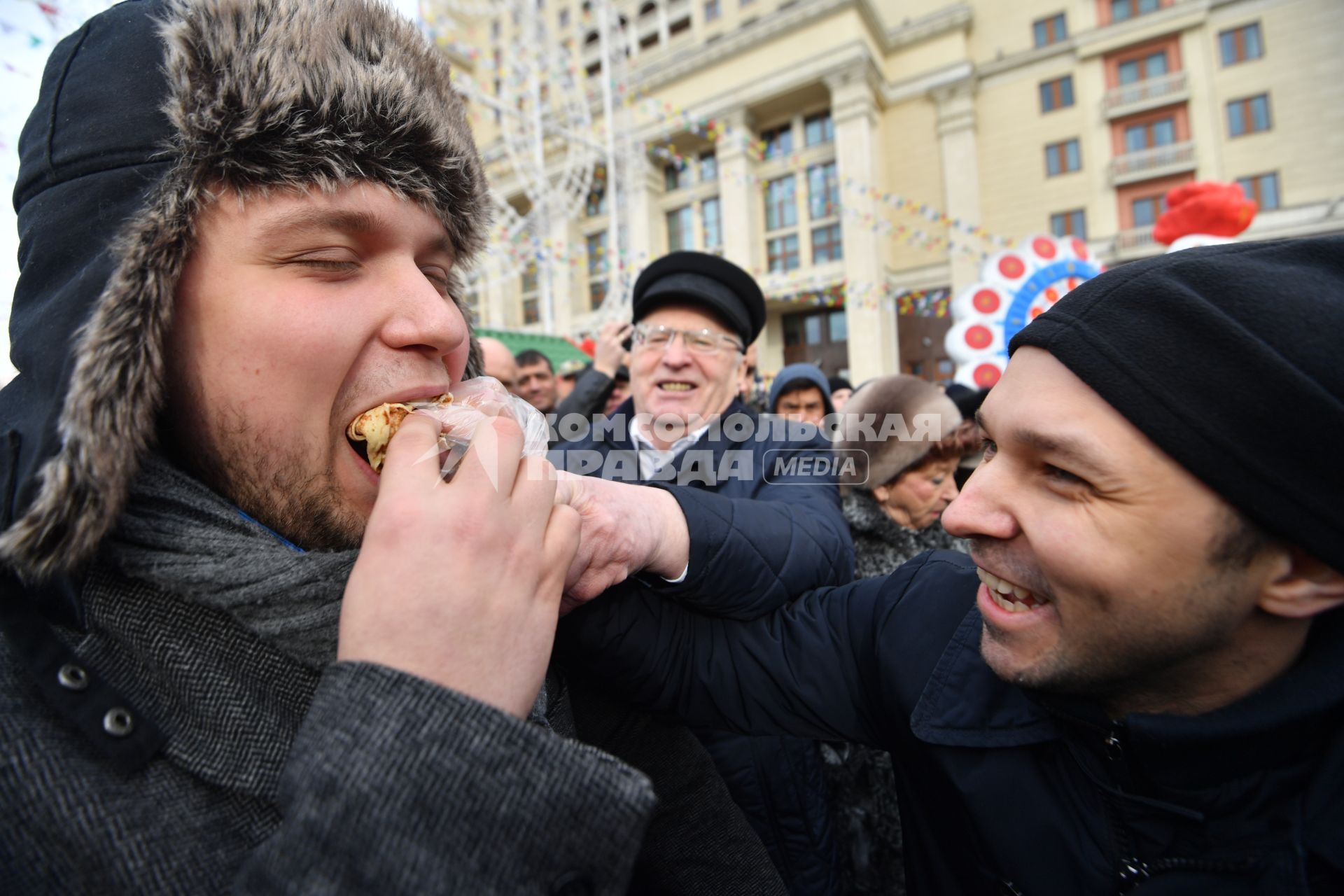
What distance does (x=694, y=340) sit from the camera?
2.88 m

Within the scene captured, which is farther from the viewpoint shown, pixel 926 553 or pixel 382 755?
pixel 926 553

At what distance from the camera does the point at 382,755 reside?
0.65m

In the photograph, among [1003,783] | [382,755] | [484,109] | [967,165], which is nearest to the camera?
[382,755]

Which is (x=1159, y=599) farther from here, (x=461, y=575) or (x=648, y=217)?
(x=648, y=217)

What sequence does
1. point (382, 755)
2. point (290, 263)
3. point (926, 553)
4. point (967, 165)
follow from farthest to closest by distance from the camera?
point (967, 165)
point (926, 553)
point (290, 263)
point (382, 755)

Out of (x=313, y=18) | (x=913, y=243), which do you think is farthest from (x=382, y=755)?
(x=913, y=243)

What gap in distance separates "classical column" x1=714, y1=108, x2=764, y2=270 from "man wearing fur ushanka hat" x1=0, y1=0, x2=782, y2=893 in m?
22.9

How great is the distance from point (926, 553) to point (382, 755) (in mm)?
1285

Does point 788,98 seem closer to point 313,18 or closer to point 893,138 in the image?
point 893,138

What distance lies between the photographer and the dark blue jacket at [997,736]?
96cm

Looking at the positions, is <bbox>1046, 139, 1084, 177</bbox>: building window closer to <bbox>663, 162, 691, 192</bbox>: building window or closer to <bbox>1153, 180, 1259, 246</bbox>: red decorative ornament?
<bbox>663, 162, 691, 192</bbox>: building window

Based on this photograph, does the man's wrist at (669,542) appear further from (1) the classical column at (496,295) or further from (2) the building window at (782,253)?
(2) the building window at (782,253)

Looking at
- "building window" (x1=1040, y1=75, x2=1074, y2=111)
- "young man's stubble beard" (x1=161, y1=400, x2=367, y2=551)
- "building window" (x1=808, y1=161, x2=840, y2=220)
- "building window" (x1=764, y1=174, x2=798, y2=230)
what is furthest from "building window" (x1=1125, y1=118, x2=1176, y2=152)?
"young man's stubble beard" (x1=161, y1=400, x2=367, y2=551)

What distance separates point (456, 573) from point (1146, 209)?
26899 mm
